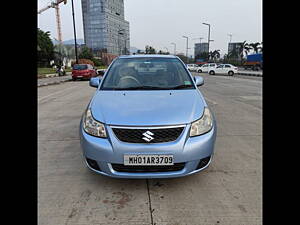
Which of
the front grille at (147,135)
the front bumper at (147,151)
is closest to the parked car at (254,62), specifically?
the front bumper at (147,151)

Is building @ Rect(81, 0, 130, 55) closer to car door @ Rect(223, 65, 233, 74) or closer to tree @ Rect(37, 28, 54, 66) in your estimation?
tree @ Rect(37, 28, 54, 66)

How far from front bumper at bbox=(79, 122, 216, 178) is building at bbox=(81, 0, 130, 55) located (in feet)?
178

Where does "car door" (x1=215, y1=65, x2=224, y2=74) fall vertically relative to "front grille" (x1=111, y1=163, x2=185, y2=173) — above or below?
above

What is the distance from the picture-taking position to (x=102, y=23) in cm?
5988

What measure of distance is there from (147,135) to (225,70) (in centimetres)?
2978

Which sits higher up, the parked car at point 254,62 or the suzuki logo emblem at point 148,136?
the parked car at point 254,62

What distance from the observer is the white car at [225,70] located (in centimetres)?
2907

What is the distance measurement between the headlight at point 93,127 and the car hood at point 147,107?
55 mm

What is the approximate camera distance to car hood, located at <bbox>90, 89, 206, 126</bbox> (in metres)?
2.37

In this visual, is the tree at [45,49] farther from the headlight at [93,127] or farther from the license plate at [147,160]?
the license plate at [147,160]

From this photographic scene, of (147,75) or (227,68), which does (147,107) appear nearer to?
(147,75)

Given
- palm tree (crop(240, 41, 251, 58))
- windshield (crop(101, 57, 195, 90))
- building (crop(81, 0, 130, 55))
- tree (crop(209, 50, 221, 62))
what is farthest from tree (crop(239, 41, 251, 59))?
windshield (crop(101, 57, 195, 90))

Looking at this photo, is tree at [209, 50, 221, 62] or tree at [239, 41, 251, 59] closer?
tree at [239, 41, 251, 59]
